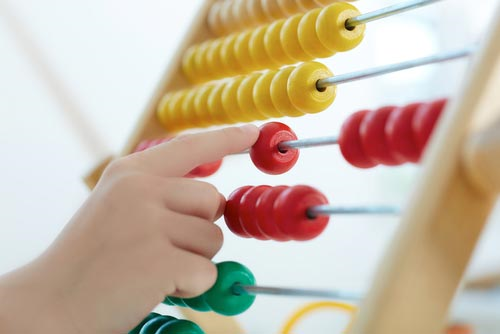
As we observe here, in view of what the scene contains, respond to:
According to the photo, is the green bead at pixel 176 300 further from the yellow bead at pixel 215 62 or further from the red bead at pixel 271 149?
the yellow bead at pixel 215 62

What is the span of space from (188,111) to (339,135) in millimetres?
329

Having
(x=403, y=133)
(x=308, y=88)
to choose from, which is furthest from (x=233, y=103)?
(x=403, y=133)

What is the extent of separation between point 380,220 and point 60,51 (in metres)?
1.15

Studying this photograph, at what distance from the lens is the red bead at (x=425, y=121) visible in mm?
554

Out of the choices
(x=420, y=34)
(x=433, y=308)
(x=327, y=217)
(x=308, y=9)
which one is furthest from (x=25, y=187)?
(x=420, y=34)

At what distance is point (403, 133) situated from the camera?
0.58 metres

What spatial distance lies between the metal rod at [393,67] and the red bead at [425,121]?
5 centimetres

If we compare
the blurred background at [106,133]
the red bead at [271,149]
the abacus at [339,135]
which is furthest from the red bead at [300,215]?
the blurred background at [106,133]

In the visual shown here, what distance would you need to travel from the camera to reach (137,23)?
1567 mm

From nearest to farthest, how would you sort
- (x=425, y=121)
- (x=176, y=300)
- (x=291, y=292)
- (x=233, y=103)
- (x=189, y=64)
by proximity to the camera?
(x=425, y=121), (x=291, y=292), (x=176, y=300), (x=233, y=103), (x=189, y=64)

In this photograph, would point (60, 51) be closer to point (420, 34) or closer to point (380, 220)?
point (380, 220)

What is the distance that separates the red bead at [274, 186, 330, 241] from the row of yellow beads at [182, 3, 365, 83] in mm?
213

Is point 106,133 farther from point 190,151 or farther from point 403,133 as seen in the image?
point 403,133

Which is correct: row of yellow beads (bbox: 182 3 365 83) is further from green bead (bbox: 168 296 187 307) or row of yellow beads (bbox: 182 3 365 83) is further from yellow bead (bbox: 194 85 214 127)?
green bead (bbox: 168 296 187 307)
